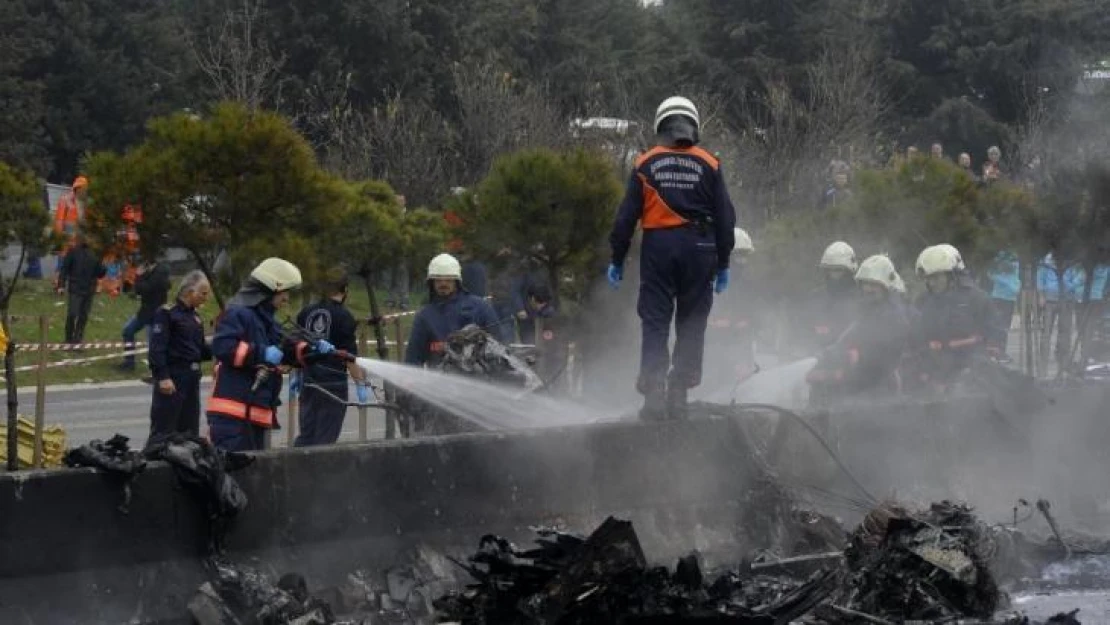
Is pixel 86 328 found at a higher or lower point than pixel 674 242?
higher

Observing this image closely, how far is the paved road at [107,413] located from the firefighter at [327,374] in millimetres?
3848

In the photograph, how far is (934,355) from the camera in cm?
1339

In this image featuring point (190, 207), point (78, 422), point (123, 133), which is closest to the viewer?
point (190, 207)

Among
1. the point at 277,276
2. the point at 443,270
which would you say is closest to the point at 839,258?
the point at 443,270

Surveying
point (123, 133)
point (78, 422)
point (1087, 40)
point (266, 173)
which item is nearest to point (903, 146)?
point (1087, 40)

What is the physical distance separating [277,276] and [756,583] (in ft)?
12.3

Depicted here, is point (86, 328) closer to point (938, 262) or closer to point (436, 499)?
point (938, 262)

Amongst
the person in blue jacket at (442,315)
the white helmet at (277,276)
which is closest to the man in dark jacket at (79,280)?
the person in blue jacket at (442,315)

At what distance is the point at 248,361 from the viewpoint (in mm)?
11133

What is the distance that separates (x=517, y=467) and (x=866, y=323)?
159 inches

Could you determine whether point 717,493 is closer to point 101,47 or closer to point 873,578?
point 873,578

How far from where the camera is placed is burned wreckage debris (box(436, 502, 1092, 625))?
328 inches

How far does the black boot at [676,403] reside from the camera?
413 inches

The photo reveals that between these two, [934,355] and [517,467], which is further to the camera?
[934,355]
